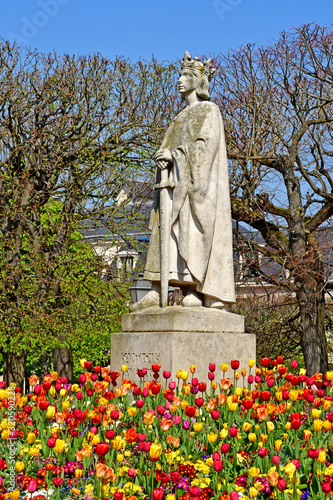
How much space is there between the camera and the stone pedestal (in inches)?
246

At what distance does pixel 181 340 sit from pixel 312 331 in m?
8.38

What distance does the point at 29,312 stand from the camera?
14492 mm

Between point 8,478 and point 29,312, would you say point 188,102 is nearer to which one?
point 8,478

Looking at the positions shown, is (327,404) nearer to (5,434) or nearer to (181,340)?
(181,340)

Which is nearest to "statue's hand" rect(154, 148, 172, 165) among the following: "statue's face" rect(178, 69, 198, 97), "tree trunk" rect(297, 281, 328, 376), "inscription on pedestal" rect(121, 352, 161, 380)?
"statue's face" rect(178, 69, 198, 97)

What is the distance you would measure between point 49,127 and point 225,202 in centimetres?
997

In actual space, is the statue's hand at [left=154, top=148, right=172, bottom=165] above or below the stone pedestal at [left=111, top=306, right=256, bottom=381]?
above

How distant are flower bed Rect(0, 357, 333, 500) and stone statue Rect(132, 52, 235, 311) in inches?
59.5

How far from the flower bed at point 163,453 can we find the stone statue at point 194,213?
151 centimetres

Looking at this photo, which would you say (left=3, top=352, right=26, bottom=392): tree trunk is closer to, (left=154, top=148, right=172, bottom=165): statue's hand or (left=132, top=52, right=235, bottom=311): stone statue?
(left=132, top=52, right=235, bottom=311): stone statue

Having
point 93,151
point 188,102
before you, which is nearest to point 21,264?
point 93,151

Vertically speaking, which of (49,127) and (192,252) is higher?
A: (49,127)

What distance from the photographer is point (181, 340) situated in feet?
20.4

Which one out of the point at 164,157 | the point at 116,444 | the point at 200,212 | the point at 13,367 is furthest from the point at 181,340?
the point at 13,367
